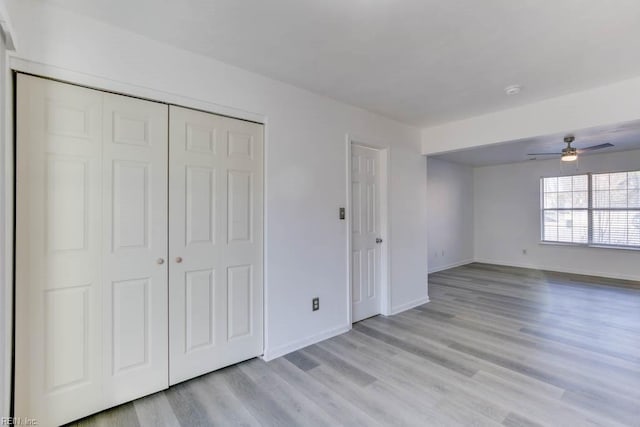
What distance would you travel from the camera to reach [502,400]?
2.04m

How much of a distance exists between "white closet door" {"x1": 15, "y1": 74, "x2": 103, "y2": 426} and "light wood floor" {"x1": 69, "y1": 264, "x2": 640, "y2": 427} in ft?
1.08

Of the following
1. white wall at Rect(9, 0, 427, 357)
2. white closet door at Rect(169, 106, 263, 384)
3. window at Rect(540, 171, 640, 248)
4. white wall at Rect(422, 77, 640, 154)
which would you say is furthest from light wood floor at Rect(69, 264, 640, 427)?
window at Rect(540, 171, 640, 248)

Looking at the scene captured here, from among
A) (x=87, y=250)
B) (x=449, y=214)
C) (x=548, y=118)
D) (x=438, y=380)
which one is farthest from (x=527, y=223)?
(x=87, y=250)

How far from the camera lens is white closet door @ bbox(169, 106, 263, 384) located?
86.0 inches

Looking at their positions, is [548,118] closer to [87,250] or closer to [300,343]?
[300,343]

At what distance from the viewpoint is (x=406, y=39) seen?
2.01 m

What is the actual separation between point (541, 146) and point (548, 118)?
2.42m

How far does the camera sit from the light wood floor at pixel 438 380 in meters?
1.88

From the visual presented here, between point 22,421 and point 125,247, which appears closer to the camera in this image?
point 22,421

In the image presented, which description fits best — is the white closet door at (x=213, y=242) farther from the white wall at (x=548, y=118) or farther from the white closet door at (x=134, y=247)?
the white wall at (x=548, y=118)

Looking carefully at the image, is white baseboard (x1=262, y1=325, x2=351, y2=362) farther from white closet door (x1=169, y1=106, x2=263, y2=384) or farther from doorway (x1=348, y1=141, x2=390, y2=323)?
doorway (x1=348, y1=141, x2=390, y2=323)

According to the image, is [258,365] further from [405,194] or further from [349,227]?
[405,194]

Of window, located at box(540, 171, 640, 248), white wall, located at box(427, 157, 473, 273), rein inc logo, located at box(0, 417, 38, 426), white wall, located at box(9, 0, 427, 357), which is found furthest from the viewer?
white wall, located at box(427, 157, 473, 273)

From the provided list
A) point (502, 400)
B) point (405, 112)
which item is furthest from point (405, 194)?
point (502, 400)
